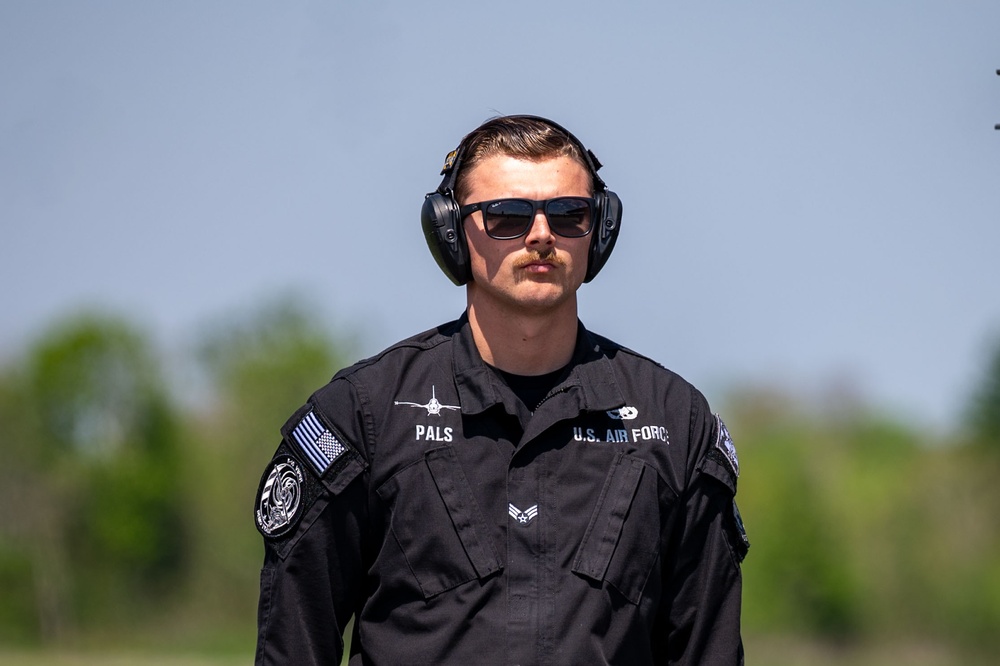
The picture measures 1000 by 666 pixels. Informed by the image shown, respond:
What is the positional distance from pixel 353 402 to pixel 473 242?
0.64 meters

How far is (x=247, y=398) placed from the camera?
65.2 m

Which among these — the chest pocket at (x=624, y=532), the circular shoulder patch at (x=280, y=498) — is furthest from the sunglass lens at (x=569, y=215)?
the circular shoulder patch at (x=280, y=498)

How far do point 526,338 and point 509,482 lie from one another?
0.49 m

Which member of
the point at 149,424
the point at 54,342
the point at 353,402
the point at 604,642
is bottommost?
the point at 149,424

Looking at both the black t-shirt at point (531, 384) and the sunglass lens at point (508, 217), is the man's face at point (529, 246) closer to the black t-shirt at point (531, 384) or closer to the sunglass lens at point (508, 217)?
the sunglass lens at point (508, 217)

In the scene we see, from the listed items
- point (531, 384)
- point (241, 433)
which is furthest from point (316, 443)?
point (241, 433)

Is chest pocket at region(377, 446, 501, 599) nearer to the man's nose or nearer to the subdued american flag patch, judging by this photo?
the subdued american flag patch

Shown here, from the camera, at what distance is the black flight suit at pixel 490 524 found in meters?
4.12

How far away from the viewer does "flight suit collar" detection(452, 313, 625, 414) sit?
436cm

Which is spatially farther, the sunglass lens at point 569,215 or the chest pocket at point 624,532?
the sunglass lens at point 569,215

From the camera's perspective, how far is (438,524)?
419 centimetres

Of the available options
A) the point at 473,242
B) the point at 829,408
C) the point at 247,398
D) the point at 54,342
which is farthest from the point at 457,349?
the point at 829,408

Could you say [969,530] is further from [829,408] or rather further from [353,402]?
[353,402]

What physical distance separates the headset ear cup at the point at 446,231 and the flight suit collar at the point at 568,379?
0.23 metres
